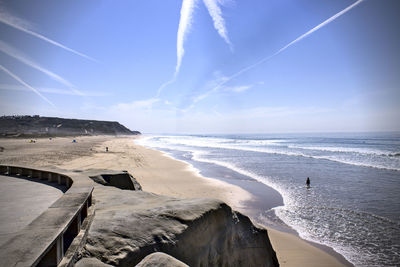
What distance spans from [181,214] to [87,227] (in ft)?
4.83

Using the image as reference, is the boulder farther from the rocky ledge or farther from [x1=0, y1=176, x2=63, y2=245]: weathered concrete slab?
[x1=0, y1=176, x2=63, y2=245]: weathered concrete slab

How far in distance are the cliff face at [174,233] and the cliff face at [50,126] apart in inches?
3788

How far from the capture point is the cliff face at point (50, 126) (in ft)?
306

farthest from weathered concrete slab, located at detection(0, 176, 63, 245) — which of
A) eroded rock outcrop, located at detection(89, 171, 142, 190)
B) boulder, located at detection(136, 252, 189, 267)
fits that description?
boulder, located at detection(136, 252, 189, 267)

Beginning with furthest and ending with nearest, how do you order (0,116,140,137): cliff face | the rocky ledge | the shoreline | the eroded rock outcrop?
(0,116,140,137): cliff face → the eroded rock outcrop → the shoreline → the rocky ledge

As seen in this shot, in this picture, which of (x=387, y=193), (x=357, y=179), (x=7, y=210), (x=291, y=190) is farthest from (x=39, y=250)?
(x=357, y=179)

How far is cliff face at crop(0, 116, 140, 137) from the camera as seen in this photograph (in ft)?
306

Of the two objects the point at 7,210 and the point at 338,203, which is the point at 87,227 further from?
the point at 338,203

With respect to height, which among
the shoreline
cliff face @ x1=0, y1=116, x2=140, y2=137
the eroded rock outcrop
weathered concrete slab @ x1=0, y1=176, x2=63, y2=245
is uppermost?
cliff face @ x1=0, y1=116, x2=140, y2=137

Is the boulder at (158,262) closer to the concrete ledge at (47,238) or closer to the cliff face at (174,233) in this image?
the cliff face at (174,233)

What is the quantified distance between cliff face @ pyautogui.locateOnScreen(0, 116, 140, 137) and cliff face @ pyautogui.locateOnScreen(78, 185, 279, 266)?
9621 cm

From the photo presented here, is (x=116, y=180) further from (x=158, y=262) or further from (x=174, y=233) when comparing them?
(x=158, y=262)

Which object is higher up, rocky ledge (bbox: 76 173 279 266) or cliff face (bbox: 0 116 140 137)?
cliff face (bbox: 0 116 140 137)

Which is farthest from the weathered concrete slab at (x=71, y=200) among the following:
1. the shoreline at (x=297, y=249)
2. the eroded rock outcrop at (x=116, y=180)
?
the shoreline at (x=297, y=249)
